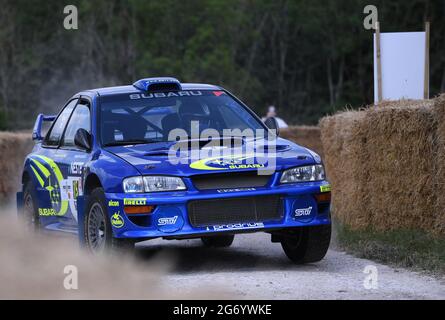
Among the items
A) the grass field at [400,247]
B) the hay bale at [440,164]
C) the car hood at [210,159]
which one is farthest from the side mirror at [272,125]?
the hay bale at [440,164]

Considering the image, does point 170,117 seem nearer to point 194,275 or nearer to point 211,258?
point 211,258

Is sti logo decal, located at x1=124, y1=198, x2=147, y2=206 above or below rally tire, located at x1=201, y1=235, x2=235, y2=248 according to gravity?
above

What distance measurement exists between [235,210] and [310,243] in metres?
0.86

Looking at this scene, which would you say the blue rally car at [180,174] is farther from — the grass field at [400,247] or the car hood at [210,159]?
the grass field at [400,247]

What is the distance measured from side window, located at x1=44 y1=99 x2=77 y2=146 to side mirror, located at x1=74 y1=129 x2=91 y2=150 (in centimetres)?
119

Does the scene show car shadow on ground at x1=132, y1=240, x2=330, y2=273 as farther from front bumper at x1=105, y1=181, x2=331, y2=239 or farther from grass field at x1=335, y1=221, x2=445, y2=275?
grass field at x1=335, y1=221, x2=445, y2=275

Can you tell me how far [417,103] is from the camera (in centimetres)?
1150

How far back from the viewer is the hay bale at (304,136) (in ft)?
93.2

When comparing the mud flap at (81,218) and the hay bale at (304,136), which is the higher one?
the mud flap at (81,218)

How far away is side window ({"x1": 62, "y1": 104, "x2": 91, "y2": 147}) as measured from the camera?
10242 mm

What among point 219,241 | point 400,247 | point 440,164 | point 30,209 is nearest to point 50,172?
point 30,209

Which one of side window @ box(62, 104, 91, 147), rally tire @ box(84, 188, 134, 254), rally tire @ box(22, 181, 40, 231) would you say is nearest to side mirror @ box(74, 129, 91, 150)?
side window @ box(62, 104, 91, 147)

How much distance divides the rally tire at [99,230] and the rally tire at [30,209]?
2132 millimetres

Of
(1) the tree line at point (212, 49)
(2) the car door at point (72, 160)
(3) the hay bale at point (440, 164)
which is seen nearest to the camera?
(2) the car door at point (72, 160)
